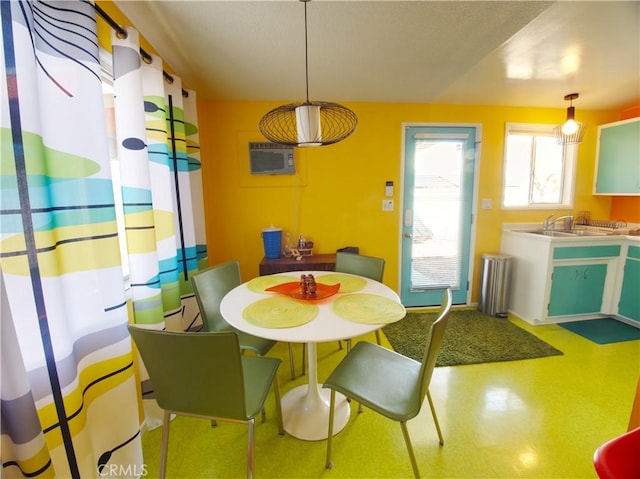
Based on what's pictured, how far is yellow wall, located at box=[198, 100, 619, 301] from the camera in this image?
2.77m

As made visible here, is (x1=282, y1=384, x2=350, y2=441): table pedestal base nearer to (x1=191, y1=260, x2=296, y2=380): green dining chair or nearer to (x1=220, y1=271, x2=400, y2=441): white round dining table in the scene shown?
(x1=220, y1=271, x2=400, y2=441): white round dining table

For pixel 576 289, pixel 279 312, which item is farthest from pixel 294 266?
pixel 576 289

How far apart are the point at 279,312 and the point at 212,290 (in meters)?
0.63

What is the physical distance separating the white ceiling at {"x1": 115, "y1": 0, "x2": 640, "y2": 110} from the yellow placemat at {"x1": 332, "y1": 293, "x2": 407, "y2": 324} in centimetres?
150

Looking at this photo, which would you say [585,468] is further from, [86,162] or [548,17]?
[86,162]

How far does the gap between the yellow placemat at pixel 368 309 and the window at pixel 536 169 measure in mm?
2521

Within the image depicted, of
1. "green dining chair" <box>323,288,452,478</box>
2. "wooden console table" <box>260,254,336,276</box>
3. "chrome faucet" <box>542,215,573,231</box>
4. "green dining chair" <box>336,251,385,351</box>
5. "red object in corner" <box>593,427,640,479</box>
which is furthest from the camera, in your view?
"chrome faucet" <box>542,215,573,231</box>

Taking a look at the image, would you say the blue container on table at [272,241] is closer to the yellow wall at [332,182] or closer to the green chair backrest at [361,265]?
the yellow wall at [332,182]

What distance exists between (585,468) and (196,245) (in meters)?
2.63

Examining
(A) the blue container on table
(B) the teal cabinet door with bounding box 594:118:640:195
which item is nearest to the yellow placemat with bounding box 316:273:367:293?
(A) the blue container on table

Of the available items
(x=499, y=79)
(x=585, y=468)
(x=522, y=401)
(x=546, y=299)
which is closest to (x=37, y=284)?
(x=585, y=468)

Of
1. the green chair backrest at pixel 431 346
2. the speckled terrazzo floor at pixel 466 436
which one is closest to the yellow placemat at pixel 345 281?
the green chair backrest at pixel 431 346

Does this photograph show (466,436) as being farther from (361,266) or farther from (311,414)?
(361,266)

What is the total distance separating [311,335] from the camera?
44.1 inches
